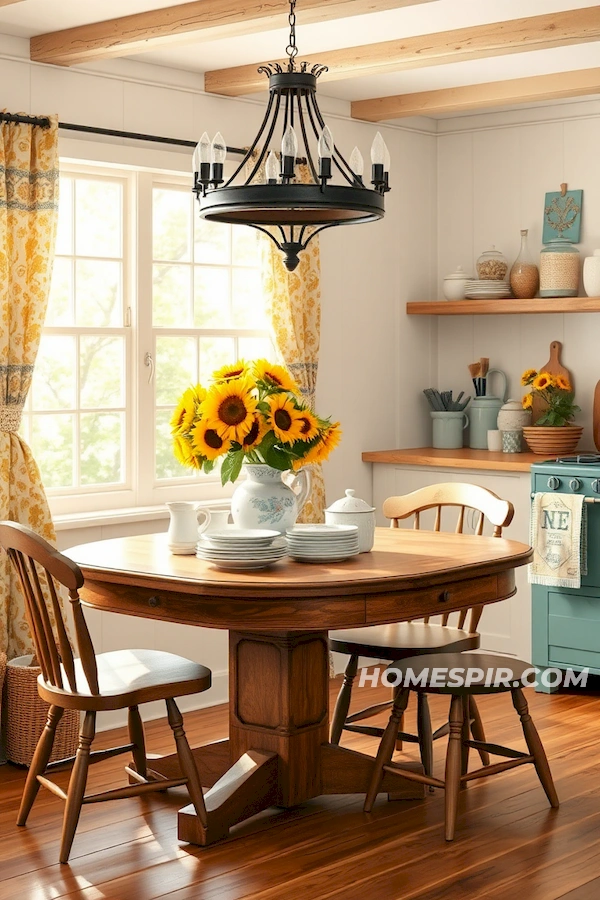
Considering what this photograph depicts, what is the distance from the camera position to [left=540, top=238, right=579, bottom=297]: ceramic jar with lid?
5.70 m

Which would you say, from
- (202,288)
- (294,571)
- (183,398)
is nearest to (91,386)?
(202,288)

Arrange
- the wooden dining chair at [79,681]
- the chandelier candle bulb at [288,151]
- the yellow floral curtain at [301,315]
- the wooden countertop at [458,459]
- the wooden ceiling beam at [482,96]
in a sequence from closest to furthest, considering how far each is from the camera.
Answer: the chandelier candle bulb at [288,151]
the wooden dining chair at [79,681]
the wooden ceiling beam at [482,96]
the yellow floral curtain at [301,315]
the wooden countertop at [458,459]

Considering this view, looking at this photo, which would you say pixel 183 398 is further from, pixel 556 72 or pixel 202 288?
pixel 556 72

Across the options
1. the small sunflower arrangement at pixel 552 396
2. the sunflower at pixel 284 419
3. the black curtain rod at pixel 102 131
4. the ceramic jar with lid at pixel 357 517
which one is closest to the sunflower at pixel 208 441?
the sunflower at pixel 284 419

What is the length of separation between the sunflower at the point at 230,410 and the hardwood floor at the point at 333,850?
1170 mm

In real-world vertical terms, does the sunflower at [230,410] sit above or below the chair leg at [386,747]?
above

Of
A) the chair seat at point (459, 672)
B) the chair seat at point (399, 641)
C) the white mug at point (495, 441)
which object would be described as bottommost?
the chair seat at point (459, 672)

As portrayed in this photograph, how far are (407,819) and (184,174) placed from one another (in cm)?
278

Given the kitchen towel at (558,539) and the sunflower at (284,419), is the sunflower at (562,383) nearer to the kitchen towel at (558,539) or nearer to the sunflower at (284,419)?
the kitchen towel at (558,539)

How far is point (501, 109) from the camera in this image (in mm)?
5977

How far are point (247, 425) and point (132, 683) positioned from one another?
2.57 ft

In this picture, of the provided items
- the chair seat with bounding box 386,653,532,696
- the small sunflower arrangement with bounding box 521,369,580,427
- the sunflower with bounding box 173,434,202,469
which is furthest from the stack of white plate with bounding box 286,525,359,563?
the small sunflower arrangement with bounding box 521,369,580,427

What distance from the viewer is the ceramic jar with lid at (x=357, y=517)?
141 inches

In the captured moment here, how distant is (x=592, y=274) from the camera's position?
18.3ft
